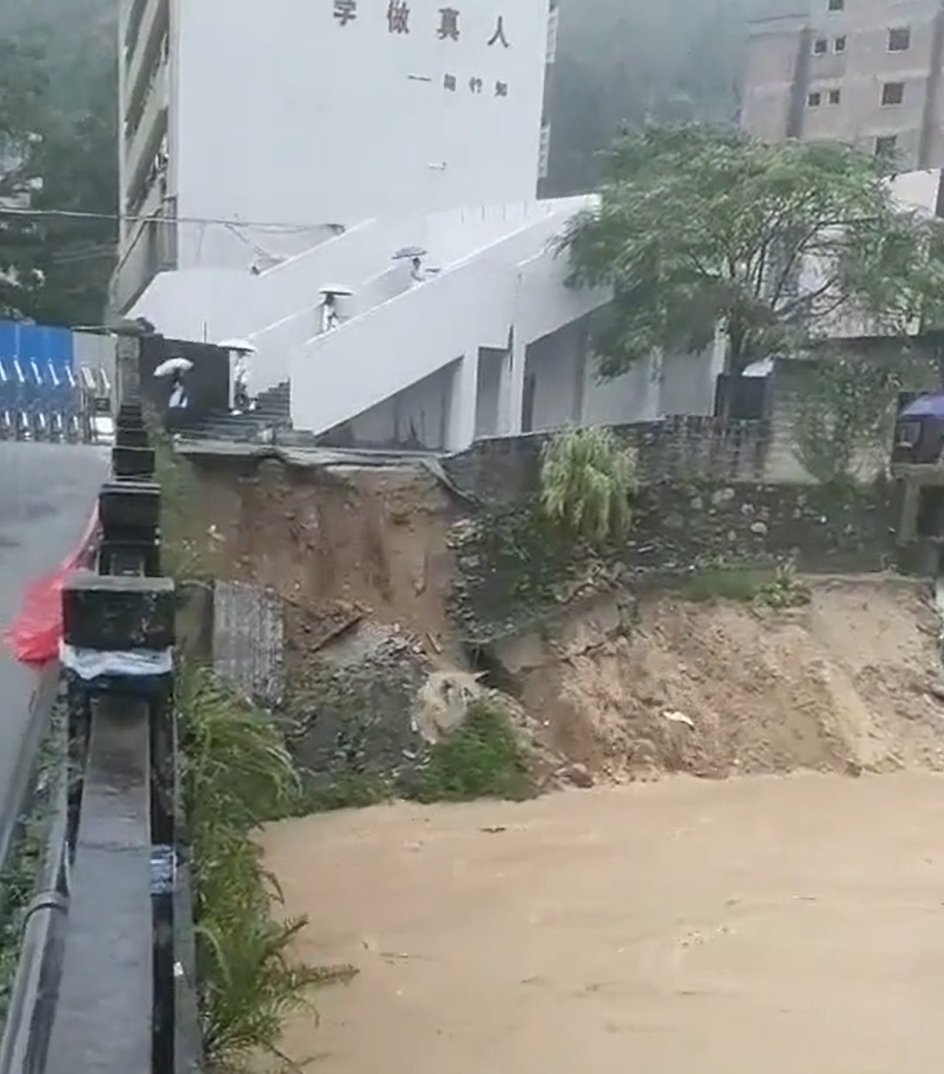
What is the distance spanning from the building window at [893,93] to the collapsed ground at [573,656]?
2111 cm

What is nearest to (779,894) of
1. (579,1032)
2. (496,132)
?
(579,1032)

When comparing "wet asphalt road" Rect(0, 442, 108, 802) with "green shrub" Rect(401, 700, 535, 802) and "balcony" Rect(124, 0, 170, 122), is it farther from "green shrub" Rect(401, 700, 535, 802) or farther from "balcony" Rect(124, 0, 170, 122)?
"balcony" Rect(124, 0, 170, 122)

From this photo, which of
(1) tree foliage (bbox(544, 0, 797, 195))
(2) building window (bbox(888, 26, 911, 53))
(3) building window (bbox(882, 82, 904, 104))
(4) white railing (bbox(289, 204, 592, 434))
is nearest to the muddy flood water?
(4) white railing (bbox(289, 204, 592, 434))

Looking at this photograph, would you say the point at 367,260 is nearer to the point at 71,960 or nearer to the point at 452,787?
the point at 452,787

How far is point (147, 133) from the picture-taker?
74.4 feet

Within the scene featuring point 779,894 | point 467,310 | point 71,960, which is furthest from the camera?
point 467,310

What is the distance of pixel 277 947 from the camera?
16.6ft

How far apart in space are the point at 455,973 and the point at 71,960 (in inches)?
231

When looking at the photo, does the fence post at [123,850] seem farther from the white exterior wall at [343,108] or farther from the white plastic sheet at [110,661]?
the white exterior wall at [343,108]

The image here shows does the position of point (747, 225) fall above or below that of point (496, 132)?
below

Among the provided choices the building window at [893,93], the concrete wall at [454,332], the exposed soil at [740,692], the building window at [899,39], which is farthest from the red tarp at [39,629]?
the building window at [899,39]

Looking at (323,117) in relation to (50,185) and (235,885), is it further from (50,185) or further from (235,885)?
(235,885)

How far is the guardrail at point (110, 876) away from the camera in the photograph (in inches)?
54.6

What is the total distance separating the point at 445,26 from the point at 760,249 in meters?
7.81
